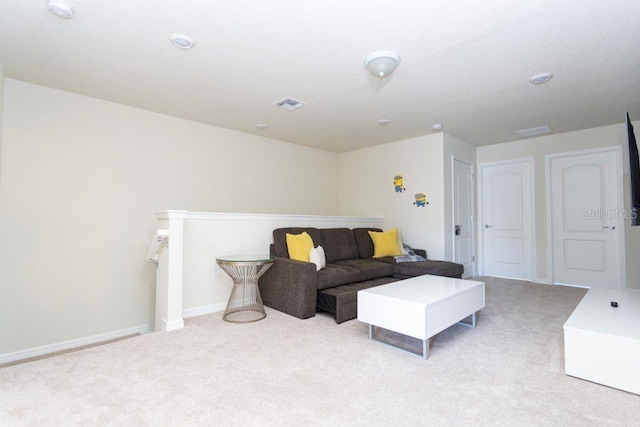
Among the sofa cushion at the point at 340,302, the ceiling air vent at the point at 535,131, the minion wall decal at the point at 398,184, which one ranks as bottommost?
the sofa cushion at the point at 340,302

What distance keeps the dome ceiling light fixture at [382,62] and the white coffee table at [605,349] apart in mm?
2227

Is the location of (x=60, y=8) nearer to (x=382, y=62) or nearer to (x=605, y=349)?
(x=382, y=62)

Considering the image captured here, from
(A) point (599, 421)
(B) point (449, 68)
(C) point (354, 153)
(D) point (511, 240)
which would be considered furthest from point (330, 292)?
(D) point (511, 240)

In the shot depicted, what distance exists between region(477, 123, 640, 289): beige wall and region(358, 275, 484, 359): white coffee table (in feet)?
9.69

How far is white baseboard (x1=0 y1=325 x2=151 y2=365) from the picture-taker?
10.0 ft

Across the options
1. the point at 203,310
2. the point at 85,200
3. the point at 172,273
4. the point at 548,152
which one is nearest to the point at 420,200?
the point at 548,152

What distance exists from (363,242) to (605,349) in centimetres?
310

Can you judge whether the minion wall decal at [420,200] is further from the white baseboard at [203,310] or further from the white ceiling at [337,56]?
the white baseboard at [203,310]

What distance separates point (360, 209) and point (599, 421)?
4488 millimetres

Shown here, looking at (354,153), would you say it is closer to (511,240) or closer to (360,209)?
(360,209)

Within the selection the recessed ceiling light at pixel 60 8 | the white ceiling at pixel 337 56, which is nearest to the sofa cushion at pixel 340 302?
the white ceiling at pixel 337 56

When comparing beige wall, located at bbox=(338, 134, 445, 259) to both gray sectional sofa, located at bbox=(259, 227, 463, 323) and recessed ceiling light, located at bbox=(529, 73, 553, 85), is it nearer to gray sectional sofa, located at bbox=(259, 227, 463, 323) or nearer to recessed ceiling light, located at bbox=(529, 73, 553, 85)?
gray sectional sofa, located at bbox=(259, 227, 463, 323)

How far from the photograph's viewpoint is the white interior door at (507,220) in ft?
17.4

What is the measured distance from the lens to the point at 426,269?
13.0 feet
